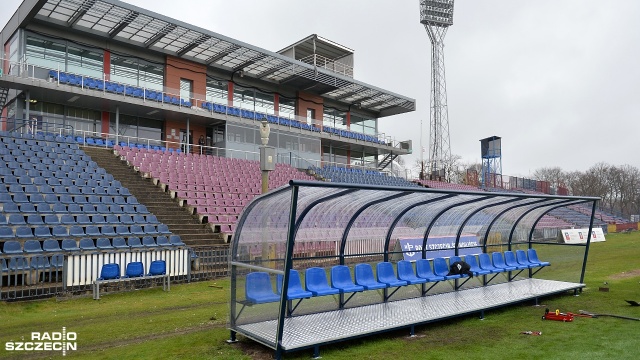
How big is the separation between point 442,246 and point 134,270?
8.38m

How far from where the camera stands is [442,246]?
12312 mm

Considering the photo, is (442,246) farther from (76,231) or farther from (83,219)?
(83,219)

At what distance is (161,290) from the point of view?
41.9 feet

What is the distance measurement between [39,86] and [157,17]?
24.0 ft

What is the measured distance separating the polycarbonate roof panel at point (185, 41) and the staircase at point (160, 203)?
7952 mm

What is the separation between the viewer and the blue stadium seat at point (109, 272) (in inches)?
457

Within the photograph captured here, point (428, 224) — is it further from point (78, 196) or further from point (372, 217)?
point (78, 196)

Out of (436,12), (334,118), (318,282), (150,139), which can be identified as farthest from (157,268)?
(436,12)

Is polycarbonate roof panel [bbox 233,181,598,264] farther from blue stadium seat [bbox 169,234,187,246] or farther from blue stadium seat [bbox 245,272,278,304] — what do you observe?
blue stadium seat [bbox 169,234,187,246]

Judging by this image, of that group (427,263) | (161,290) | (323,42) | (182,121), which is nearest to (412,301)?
(427,263)

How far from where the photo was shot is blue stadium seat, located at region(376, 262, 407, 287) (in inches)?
383

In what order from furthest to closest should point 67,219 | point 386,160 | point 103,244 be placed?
point 386,160
point 67,219
point 103,244

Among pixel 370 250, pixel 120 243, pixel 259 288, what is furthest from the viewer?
pixel 120 243

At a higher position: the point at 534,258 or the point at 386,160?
the point at 386,160
